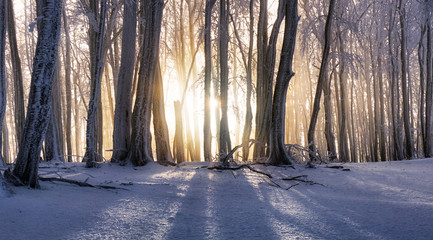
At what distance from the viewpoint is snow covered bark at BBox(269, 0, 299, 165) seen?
690cm

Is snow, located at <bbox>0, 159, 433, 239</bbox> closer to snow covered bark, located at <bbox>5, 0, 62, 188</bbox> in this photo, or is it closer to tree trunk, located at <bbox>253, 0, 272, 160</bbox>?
snow covered bark, located at <bbox>5, 0, 62, 188</bbox>

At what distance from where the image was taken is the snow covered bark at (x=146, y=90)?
23.4 feet

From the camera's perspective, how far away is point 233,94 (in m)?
17.5

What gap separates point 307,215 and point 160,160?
516 cm

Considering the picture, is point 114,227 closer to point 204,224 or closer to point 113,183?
point 204,224

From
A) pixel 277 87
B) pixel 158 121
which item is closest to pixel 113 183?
pixel 158 121

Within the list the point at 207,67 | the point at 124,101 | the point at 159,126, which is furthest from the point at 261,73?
the point at 124,101

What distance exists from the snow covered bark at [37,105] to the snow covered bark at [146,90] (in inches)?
143

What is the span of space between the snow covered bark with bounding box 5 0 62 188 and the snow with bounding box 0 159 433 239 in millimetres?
269

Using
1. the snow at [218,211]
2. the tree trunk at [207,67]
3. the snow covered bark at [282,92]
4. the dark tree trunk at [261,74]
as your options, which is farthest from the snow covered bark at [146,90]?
the dark tree trunk at [261,74]

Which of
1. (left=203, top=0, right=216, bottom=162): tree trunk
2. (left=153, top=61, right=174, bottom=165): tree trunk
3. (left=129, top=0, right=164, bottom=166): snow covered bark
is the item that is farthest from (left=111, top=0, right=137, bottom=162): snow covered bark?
(left=203, top=0, right=216, bottom=162): tree trunk

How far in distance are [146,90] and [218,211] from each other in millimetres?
4732

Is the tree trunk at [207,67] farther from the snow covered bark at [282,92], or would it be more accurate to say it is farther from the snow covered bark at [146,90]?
the snow covered bark at [282,92]

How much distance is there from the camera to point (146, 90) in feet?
23.9
